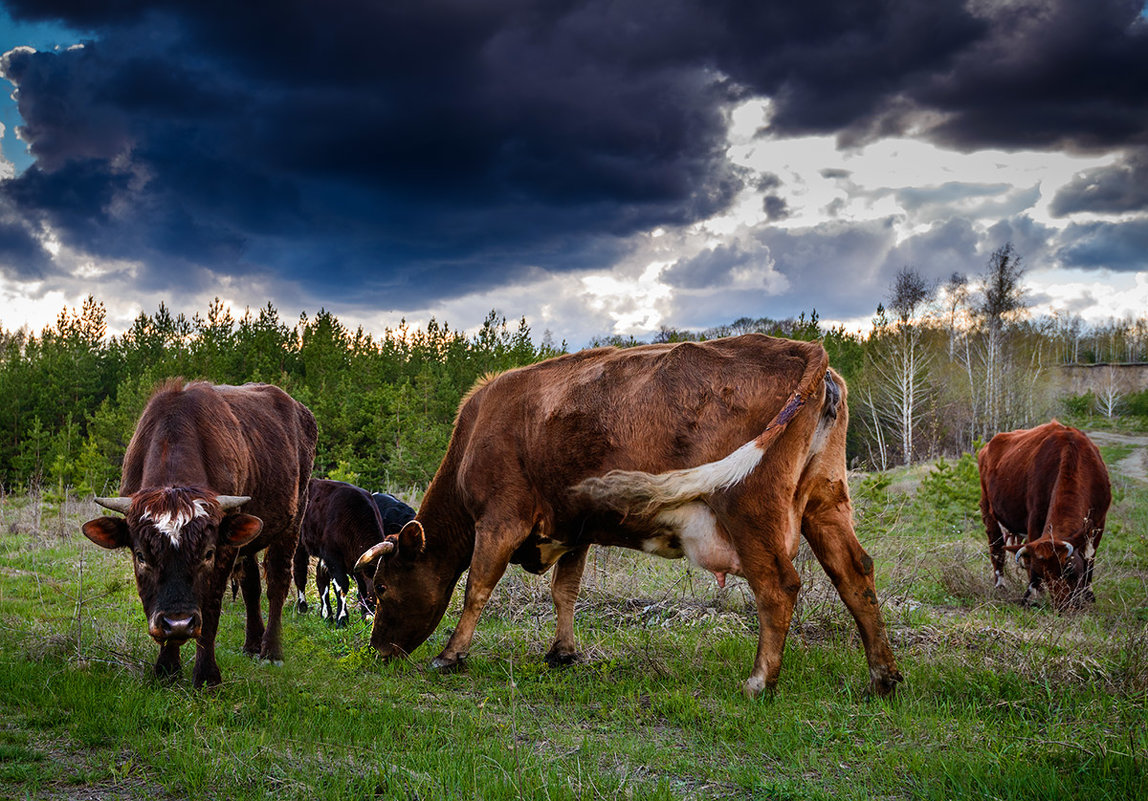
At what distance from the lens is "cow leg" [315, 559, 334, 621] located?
9375mm

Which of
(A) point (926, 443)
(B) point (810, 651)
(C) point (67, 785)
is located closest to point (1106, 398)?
(A) point (926, 443)

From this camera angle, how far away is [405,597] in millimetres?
6570

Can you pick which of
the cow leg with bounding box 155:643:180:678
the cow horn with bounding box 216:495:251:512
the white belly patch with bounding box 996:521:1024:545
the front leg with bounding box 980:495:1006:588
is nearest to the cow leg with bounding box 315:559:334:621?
the cow leg with bounding box 155:643:180:678

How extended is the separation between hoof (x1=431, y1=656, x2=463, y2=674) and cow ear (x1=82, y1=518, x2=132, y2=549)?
240 cm

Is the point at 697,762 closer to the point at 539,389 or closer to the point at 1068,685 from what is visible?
the point at 1068,685

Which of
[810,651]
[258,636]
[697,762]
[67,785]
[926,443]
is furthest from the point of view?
[926,443]

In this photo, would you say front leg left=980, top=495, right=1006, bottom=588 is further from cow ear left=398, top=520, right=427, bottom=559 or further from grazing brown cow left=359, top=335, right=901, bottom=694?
cow ear left=398, top=520, right=427, bottom=559

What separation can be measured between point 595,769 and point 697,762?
0.59 m

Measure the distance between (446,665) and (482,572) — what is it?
782 mm

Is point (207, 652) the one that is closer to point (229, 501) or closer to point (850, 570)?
point (229, 501)

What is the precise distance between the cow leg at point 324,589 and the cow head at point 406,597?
9.81ft

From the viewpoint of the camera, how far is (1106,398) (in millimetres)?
69375

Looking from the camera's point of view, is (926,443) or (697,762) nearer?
(697,762)

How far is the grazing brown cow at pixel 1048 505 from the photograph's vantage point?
906 centimetres
